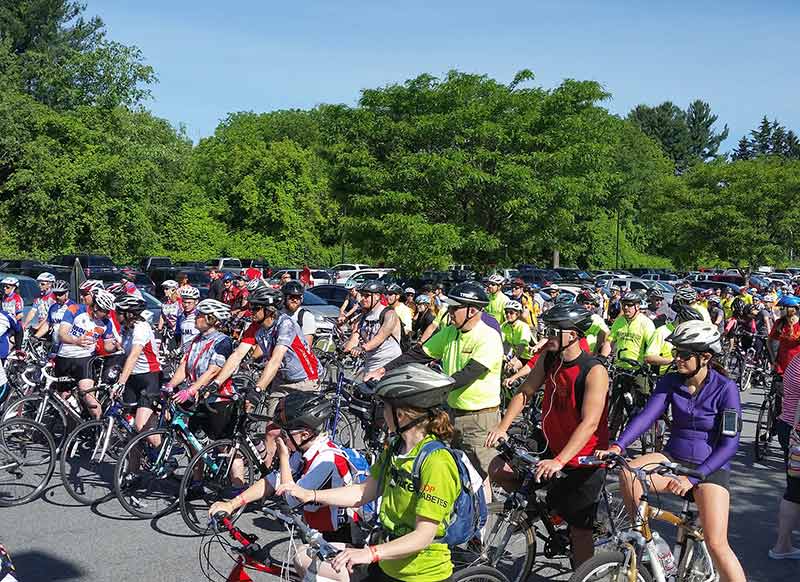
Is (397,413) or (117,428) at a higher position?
(397,413)

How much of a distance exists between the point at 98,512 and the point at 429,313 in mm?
8106

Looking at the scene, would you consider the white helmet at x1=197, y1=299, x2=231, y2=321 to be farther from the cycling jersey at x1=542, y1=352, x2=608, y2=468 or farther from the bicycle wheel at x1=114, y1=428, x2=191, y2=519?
the cycling jersey at x1=542, y1=352, x2=608, y2=468

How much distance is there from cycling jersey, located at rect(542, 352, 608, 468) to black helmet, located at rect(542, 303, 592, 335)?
0.18m

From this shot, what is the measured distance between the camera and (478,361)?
6.20 m

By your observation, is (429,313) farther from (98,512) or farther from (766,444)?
(98,512)

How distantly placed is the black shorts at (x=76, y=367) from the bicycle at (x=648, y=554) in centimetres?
643

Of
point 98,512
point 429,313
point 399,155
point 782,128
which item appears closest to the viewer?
point 98,512

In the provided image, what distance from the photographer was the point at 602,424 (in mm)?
5066

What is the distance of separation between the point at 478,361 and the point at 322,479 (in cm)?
207

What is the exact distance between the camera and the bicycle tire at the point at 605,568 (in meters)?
4.05

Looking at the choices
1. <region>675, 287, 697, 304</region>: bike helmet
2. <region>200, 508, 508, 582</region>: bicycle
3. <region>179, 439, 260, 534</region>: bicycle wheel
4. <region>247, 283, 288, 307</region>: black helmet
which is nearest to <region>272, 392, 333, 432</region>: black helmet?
<region>200, 508, 508, 582</region>: bicycle

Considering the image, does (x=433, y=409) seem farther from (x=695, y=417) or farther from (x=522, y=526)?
(x=695, y=417)

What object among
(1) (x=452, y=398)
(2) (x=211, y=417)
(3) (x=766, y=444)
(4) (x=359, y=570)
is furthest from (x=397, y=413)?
(3) (x=766, y=444)

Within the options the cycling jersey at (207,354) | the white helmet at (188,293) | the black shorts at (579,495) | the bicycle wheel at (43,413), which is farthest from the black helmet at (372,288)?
the black shorts at (579,495)
